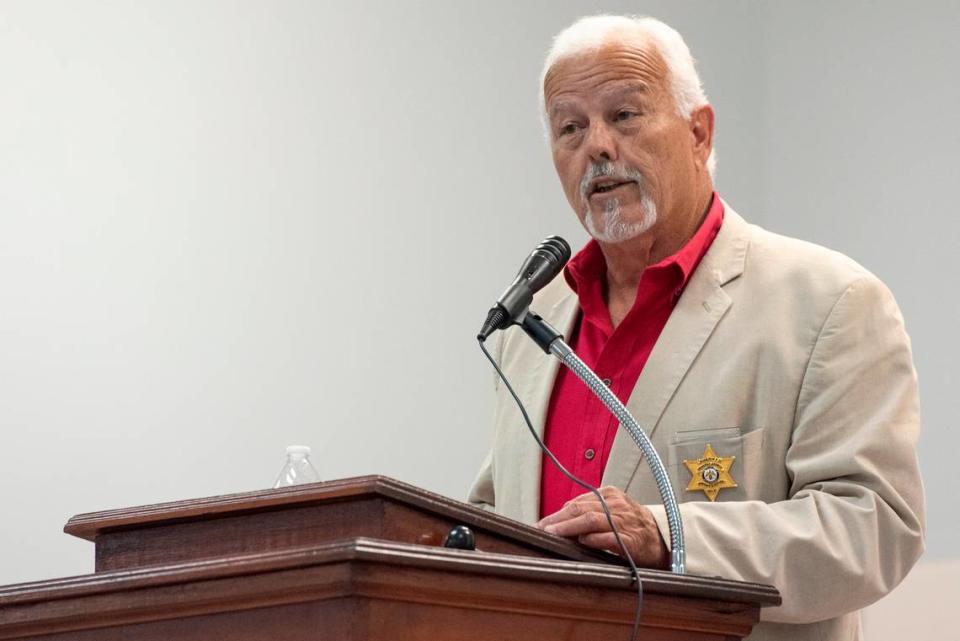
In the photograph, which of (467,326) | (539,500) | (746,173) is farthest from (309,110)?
(539,500)

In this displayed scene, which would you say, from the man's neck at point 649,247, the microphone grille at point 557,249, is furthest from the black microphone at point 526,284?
the man's neck at point 649,247

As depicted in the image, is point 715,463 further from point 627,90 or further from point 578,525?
point 627,90

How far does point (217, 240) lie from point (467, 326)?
0.79m

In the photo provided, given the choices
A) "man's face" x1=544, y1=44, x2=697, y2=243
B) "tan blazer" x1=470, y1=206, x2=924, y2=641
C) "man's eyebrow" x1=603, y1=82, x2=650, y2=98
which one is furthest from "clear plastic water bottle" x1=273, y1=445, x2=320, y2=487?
"man's eyebrow" x1=603, y1=82, x2=650, y2=98

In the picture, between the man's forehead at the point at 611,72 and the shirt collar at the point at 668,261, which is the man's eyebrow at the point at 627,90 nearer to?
the man's forehead at the point at 611,72

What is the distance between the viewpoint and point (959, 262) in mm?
4109

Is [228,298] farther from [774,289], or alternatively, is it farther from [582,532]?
[582,532]

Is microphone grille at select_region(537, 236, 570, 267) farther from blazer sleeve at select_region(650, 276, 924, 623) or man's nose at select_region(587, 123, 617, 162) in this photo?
man's nose at select_region(587, 123, 617, 162)

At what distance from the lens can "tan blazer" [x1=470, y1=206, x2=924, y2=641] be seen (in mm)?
1854

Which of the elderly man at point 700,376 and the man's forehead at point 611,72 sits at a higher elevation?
the man's forehead at point 611,72

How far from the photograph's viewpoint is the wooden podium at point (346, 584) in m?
1.16

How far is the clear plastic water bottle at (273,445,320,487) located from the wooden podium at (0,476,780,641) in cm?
209

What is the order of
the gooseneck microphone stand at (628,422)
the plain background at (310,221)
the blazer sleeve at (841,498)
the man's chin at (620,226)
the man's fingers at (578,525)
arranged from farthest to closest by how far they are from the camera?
the plain background at (310,221)
the man's chin at (620,226)
the blazer sleeve at (841,498)
the gooseneck microphone stand at (628,422)
the man's fingers at (578,525)

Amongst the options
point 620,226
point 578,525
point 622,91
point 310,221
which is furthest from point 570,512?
point 310,221
